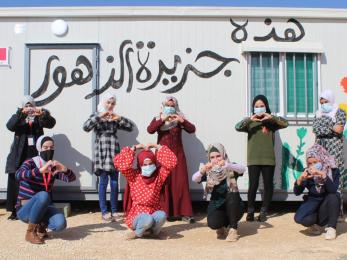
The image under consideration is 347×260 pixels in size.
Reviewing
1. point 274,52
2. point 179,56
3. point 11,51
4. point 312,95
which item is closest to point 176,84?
point 179,56

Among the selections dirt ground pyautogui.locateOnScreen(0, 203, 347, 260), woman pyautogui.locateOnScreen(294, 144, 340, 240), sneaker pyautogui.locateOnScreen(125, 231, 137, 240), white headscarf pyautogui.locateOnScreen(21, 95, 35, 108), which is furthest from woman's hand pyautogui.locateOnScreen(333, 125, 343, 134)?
white headscarf pyautogui.locateOnScreen(21, 95, 35, 108)

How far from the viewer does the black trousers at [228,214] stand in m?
5.16

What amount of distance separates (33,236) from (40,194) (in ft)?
1.42

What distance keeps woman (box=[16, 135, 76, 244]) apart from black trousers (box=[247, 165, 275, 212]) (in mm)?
2217

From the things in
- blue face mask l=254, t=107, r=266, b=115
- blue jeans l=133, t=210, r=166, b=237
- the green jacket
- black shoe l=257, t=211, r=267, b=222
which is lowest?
black shoe l=257, t=211, r=267, b=222

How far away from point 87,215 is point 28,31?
257cm

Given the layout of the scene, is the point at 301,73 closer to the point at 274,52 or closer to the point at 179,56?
the point at 274,52

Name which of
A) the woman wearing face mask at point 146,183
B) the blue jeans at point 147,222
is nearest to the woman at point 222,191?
the woman wearing face mask at point 146,183

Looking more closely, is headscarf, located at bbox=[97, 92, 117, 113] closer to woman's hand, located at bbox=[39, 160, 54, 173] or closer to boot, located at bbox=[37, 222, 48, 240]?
woman's hand, located at bbox=[39, 160, 54, 173]

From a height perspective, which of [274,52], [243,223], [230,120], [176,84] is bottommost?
[243,223]

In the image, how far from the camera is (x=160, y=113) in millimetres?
6406

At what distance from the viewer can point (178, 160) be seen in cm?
619

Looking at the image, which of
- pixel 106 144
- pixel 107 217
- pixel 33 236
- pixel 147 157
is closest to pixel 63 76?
pixel 106 144

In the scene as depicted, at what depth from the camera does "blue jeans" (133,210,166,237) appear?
505cm
